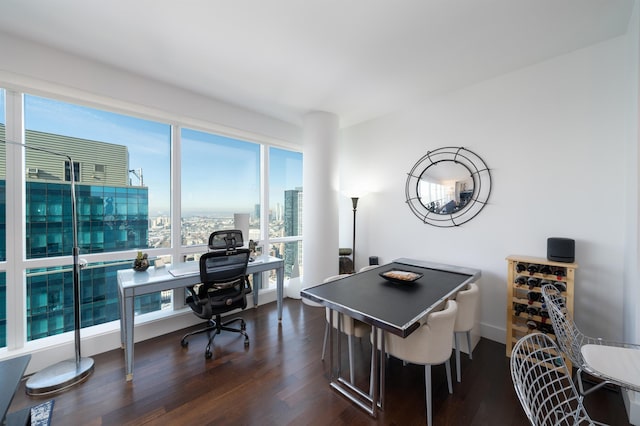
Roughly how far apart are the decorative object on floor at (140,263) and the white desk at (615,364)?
3.47m

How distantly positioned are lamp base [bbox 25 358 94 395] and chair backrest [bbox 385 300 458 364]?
2679 millimetres

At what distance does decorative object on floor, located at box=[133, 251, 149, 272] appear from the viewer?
2.59 meters

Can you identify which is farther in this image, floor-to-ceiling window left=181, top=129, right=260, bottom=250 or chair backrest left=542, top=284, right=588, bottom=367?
floor-to-ceiling window left=181, top=129, right=260, bottom=250

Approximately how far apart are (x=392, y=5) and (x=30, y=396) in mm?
4048

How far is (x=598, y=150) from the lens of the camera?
225 centimetres

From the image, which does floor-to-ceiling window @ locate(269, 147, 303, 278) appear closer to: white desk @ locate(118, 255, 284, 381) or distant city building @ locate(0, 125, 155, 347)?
white desk @ locate(118, 255, 284, 381)

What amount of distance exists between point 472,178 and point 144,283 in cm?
363

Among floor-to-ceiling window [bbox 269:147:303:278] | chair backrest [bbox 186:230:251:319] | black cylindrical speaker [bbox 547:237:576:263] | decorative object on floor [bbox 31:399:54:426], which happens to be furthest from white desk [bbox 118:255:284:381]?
black cylindrical speaker [bbox 547:237:576:263]

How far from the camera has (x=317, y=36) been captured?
2127mm

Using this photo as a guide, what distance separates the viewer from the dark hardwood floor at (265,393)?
174 centimetres

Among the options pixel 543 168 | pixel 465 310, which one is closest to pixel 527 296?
pixel 465 310

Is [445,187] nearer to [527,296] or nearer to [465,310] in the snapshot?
[527,296]

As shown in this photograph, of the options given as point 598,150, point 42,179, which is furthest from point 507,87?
point 42,179

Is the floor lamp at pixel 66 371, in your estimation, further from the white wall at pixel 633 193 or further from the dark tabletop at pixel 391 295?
the white wall at pixel 633 193
